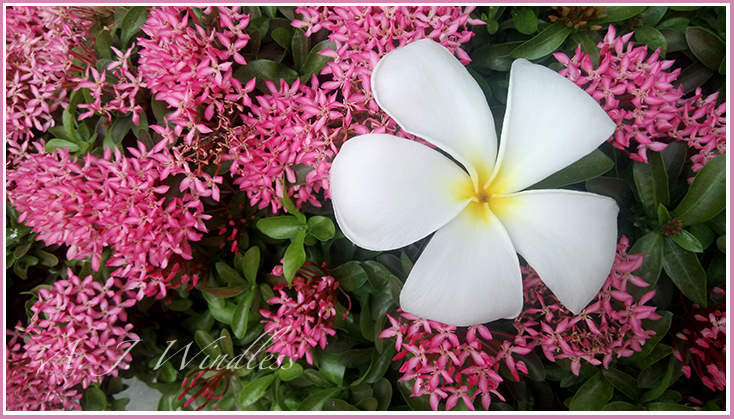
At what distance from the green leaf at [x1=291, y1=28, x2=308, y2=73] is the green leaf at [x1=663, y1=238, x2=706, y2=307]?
2.23 ft

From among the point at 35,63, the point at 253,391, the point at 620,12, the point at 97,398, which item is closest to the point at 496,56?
the point at 620,12

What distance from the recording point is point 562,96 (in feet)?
1.66

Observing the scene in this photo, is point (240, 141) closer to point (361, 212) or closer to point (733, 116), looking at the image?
point (361, 212)

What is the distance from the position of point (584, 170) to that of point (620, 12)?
0.96 feet

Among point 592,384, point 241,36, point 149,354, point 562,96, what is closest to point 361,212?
point 562,96

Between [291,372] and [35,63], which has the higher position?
[35,63]

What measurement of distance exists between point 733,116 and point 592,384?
0.49m

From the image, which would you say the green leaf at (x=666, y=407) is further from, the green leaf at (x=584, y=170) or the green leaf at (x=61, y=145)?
the green leaf at (x=61, y=145)

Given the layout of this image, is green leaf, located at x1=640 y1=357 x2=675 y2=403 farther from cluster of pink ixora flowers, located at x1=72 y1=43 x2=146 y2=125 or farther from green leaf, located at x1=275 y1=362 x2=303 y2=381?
cluster of pink ixora flowers, located at x1=72 y1=43 x2=146 y2=125

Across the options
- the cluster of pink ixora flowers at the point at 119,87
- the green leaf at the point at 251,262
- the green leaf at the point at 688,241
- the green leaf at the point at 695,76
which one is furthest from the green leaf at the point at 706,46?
the cluster of pink ixora flowers at the point at 119,87

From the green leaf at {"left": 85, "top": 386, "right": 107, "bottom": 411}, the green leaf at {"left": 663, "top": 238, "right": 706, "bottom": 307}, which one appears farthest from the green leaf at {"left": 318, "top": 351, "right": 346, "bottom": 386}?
the green leaf at {"left": 663, "top": 238, "right": 706, "bottom": 307}

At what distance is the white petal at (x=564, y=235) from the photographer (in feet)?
1.61

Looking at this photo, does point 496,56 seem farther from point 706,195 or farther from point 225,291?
point 225,291

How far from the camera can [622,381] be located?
2.42 ft
